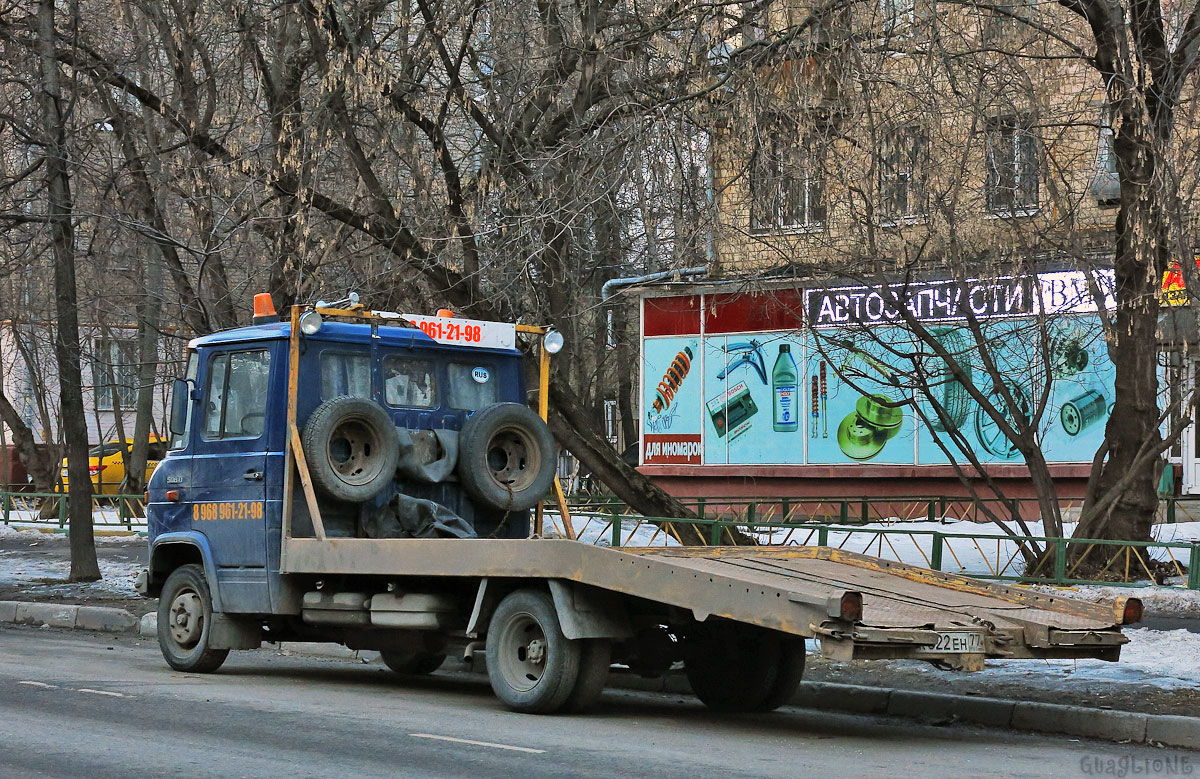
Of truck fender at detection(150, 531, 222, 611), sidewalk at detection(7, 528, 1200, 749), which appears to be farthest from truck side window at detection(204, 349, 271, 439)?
sidewalk at detection(7, 528, 1200, 749)

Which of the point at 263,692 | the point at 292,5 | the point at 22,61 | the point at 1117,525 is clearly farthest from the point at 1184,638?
the point at 22,61

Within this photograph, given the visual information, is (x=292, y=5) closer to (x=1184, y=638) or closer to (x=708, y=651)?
(x=708, y=651)

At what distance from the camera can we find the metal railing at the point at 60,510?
2692 cm

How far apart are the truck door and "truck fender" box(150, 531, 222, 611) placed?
2.0 inches

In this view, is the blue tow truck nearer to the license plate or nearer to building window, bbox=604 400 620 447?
the license plate

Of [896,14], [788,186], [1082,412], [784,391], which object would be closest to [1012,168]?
[896,14]

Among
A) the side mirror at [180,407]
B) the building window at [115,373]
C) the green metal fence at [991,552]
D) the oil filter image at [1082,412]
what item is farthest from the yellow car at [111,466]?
the side mirror at [180,407]

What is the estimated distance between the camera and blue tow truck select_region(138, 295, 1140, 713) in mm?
7926

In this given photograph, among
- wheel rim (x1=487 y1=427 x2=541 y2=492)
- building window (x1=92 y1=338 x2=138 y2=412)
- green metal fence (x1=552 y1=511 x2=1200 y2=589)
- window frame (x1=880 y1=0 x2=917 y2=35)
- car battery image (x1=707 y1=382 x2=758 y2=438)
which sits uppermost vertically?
window frame (x1=880 y1=0 x2=917 y2=35)

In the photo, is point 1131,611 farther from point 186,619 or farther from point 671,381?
point 671,381

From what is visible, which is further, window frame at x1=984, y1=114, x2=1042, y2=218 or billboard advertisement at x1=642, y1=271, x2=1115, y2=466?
billboard advertisement at x1=642, y1=271, x2=1115, y2=466

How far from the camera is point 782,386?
26797mm

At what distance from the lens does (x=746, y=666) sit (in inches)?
372

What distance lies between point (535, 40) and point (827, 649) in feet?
34.3
